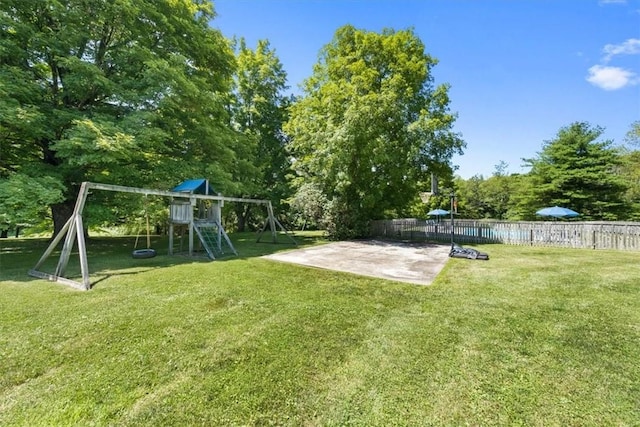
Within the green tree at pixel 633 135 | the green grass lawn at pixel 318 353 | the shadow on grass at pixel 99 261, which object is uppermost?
the green tree at pixel 633 135

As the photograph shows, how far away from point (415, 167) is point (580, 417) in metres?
13.3

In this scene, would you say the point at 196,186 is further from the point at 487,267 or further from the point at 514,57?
the point at 514,57

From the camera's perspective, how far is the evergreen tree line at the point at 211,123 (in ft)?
28.3

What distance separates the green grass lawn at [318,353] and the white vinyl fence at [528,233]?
643 centimetres

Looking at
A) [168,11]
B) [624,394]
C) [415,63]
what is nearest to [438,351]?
[624,394]

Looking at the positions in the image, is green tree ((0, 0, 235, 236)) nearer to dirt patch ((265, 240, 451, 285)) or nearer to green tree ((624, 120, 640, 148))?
dirt patch ((265, 240, 451, 285))

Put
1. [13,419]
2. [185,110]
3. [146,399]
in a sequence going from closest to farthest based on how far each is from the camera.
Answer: [13,419] → [146,399] → [185,110]

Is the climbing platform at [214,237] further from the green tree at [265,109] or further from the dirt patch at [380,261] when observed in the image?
the green tree at [265,109]

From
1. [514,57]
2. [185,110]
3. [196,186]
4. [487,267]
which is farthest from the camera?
[185,110]

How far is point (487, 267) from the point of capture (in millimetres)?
7465

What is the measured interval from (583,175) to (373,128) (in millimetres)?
15534

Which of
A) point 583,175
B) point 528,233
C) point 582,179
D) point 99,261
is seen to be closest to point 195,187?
point 99,261

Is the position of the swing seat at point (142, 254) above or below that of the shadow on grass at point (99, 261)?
above

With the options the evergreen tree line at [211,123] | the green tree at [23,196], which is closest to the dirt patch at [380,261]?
the evergreen tree line at [211,123]
